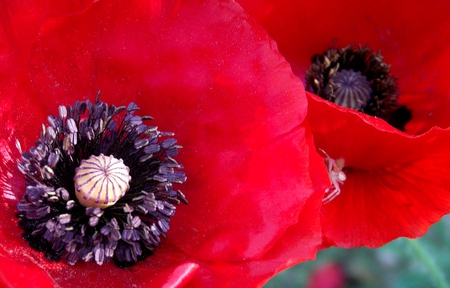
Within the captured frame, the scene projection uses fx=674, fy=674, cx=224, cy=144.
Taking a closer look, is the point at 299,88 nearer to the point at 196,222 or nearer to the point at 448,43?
the point at 196,222

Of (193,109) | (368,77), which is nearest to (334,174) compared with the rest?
(193,109)

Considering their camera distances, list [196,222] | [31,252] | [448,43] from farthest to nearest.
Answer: [448,43] → [196,222] → [31,252]

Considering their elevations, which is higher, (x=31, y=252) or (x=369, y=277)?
(x=31, y=252)

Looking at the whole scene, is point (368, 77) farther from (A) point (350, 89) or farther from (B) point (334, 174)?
(B) point (334, 174)

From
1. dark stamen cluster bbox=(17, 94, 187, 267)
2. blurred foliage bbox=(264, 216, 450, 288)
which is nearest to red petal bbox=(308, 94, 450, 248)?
dark stamen cluster bbox=(17, 94, 187, 267)

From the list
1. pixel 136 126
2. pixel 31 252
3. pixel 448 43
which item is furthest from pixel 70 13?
pixel 448 43

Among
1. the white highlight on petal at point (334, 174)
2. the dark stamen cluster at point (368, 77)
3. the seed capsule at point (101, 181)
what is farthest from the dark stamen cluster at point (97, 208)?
the dark stamen cluster at point (368, 77)

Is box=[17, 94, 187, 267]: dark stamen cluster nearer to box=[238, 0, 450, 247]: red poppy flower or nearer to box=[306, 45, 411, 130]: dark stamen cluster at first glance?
box=[238, 0, 450, 247]: red poppy flower

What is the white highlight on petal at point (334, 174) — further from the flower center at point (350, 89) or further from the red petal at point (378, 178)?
the flower center at point (350, 89)
